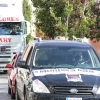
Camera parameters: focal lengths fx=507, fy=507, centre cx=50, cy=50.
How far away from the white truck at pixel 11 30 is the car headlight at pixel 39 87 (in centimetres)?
1484

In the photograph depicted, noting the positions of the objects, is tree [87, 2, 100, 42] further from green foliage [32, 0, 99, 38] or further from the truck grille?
the truck grille

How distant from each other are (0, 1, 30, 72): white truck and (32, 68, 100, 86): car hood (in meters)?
14.4

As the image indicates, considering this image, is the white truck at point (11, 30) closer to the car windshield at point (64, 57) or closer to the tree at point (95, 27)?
the tree at point (95, 27)

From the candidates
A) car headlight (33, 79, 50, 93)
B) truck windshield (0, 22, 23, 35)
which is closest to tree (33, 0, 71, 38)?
truck windshield (0, 22, 23, 35)

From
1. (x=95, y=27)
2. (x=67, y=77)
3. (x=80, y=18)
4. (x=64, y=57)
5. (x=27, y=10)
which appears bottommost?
(x=95, y=27)

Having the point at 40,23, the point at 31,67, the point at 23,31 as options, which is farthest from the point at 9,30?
the point at 31,67

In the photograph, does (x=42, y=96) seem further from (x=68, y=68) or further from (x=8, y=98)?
(x=8, y=98)

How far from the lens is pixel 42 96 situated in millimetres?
9891

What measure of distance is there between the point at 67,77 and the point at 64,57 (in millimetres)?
1131

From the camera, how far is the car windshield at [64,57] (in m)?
11.0

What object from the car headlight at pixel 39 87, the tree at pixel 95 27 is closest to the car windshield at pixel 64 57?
the car headlight at pixel 39 87

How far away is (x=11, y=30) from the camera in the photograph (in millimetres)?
25109

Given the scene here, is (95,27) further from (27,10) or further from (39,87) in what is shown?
(39,87)

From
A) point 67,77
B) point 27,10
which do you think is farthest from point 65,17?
point 67,77
